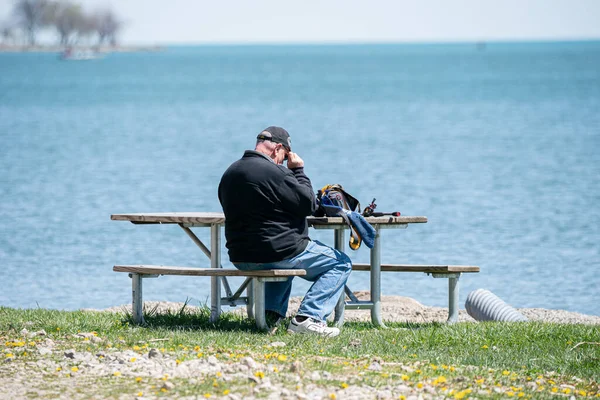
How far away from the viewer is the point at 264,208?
836cm

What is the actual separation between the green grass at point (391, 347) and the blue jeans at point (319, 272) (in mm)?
273

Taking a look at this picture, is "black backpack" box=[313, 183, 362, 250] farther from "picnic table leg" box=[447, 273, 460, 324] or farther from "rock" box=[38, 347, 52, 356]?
"rock" box=[38, 347, 52, 356]

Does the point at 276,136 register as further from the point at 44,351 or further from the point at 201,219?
the point at 44,351

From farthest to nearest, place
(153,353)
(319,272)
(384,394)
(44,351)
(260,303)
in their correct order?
(319,272) < (260,303) < (44,351) < (153,353) < (384,394)

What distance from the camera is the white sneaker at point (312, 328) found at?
8.45 meters

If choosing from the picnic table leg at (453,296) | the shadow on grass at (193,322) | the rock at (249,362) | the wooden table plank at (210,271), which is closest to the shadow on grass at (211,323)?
the shadow on grass at (193,322)

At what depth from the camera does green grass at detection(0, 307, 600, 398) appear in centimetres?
677

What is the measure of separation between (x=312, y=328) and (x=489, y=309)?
10.1 feet

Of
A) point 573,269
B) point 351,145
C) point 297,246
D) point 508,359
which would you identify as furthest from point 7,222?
point 351,145

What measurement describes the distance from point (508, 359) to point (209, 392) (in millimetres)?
2511

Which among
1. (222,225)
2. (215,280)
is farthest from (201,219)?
(215,280)

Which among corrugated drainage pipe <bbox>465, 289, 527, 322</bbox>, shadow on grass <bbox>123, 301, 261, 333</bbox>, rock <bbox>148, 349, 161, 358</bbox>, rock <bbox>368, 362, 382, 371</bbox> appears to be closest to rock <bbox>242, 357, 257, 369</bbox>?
rock <bbox>148, 349, 161, 358</bbox>

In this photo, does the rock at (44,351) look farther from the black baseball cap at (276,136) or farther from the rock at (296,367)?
the black baseball cap at (276,136)

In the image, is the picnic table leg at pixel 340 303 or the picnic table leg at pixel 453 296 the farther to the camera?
the picnic table leg at pixel 453 296
